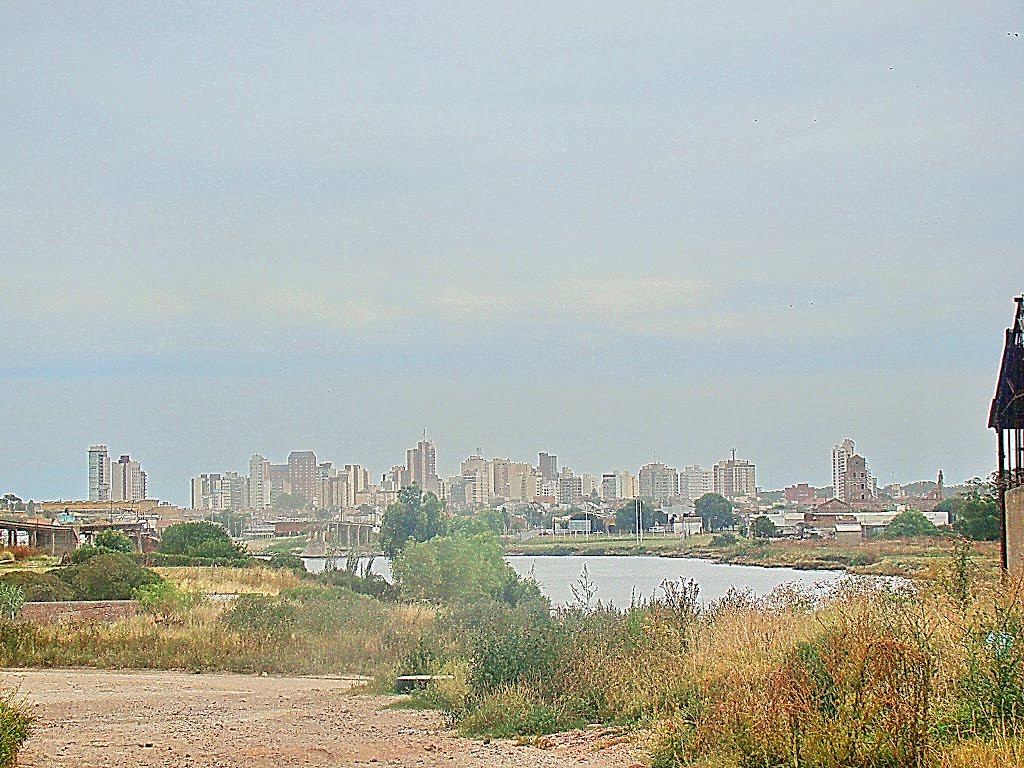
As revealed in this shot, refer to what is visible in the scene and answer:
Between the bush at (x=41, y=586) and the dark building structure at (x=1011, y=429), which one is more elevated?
the dark building structure at (x=1011, y=429)

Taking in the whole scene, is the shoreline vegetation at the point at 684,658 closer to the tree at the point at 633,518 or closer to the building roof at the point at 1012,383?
the building roof at the point at 1012,383

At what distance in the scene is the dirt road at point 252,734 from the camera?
1128cm

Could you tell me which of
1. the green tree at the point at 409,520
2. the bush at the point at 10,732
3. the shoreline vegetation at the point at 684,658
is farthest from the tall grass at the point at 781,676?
the green tree at the point at 409,520

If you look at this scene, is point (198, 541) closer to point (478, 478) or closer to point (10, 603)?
point (10, 603)

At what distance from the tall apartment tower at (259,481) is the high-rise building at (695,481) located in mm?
43721

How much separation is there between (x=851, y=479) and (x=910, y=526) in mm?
46134

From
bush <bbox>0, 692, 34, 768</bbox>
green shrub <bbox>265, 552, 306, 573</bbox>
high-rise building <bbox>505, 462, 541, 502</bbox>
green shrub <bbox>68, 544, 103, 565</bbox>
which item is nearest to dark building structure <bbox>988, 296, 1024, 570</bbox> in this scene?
bush <bbox>0, 692, 34, 768</bbox>

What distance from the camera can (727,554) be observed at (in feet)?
222

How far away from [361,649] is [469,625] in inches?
174

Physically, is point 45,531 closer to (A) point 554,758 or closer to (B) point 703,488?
(A) point 554,758

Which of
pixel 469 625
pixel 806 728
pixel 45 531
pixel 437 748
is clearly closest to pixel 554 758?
pixel 437 748

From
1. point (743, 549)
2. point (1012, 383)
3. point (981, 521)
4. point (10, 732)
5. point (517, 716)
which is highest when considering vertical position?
point (1012, 383)

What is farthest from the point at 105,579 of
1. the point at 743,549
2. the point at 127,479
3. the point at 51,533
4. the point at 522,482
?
the point at 522,482

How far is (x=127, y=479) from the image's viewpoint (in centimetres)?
8856
